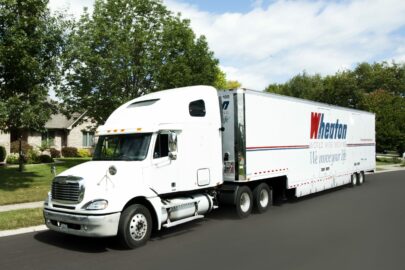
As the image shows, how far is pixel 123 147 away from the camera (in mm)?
8945

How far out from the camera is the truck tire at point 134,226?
7.71 metres

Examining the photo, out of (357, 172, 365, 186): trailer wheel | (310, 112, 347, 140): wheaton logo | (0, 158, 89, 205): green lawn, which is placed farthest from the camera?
(357, 172, 365, 186): trailer wheel

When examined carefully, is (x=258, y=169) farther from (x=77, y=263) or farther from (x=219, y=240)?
(x=77, y=263)

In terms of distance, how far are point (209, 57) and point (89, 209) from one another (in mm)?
A: 15976

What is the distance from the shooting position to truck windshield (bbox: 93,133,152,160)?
8.70 m

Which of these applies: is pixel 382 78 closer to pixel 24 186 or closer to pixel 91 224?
pixel 24 186

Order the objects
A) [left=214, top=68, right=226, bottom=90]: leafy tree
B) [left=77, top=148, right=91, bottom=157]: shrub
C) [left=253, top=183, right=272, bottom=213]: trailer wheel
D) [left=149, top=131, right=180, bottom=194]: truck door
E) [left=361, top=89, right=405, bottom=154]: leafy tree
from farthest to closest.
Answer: [left=361, top=89, right=405, bottom=154]: leafy tree < [left=77, top=148, right=91, bottom=157]: shrub < [left=214, top=68, right=226, bottom=90]: leafy tree < [left=253, top=183, right=272, bottom=213]: trailer wheel < [left=149, top=131, right=180, bottom=194]: truck door

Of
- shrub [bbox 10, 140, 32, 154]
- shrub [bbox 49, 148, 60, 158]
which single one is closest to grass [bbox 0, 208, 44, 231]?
shrub [bbox 10, 140, 32, 154]

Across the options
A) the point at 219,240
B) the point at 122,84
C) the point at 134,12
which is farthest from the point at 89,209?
the point at 134,12

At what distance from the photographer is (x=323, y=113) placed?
15102mm

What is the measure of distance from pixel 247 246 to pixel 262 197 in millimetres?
4044

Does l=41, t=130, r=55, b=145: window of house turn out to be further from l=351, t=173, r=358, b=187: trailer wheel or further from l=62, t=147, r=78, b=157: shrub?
l=351, t=173, r=358, b=187: trailer wheel

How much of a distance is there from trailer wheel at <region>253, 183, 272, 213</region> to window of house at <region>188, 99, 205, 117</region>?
3.09 metres

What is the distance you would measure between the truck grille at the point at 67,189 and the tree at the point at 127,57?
443 inches
